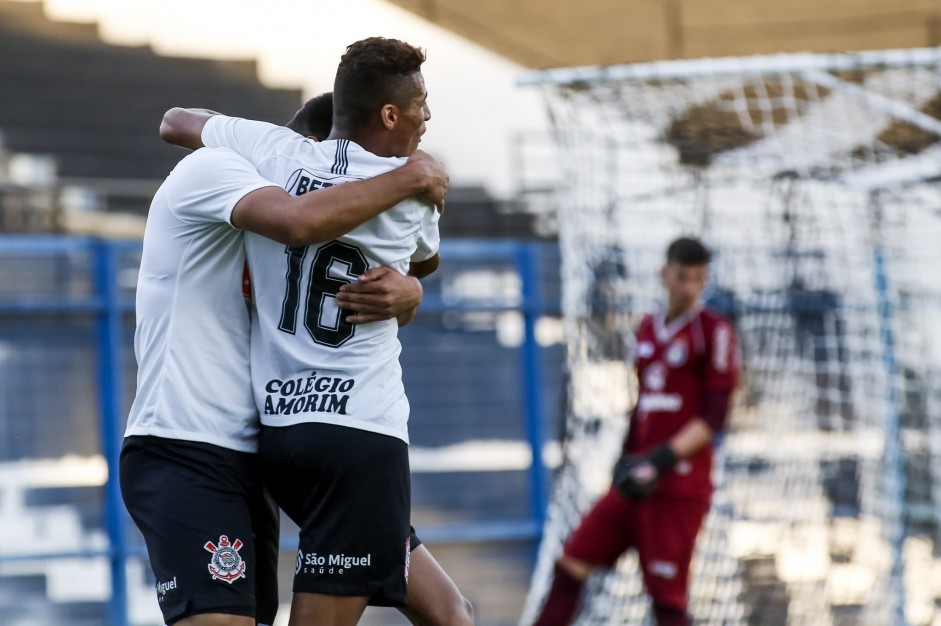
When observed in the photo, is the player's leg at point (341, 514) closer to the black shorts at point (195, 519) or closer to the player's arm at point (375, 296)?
the black shorts at point (195, 519)

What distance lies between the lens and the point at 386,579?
290 cm

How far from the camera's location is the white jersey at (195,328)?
9.61ft

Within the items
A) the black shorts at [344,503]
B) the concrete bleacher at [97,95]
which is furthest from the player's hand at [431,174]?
the concrete bleacher at [97,95]

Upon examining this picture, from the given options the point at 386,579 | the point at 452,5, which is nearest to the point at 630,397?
the point at 386,579

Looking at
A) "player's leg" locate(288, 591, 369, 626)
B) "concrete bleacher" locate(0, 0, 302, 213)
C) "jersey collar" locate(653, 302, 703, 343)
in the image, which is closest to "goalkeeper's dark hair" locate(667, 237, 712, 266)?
"jersey collar" locate(653, 302, 703, 343)

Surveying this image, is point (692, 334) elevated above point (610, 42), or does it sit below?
below

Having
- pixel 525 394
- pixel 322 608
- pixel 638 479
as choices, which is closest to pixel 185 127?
pixel 322 608

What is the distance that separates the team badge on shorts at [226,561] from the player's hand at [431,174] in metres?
0.86

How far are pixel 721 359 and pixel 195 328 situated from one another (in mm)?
2986

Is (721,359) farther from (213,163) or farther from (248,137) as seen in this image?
(213,163)

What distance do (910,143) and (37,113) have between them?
9.85 metres

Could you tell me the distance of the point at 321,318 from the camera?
2.87 m

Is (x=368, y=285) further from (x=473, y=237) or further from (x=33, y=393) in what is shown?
(x=473, y=237)

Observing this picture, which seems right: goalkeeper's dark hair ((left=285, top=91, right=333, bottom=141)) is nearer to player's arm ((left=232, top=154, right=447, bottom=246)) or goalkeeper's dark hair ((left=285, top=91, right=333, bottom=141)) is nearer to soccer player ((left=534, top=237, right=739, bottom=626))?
player's arm ((left=232, top=154, right=447, bottom=246))
